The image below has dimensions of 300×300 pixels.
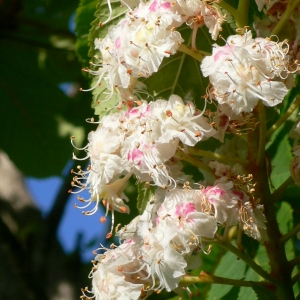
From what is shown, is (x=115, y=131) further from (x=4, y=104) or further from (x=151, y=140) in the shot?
(x=4, y=104)

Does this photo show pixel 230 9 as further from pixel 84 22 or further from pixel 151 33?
pixel 84 22

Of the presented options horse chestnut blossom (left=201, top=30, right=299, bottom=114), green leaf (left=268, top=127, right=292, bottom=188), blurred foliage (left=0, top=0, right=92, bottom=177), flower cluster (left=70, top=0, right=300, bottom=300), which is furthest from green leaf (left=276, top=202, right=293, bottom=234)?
blurred foliage (left=0, top=0, right=92, bottom=177)

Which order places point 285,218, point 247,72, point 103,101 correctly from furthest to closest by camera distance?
point 285,218 < point 103,101 < point 247,72

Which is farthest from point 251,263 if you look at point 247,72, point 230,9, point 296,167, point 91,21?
point 91,21

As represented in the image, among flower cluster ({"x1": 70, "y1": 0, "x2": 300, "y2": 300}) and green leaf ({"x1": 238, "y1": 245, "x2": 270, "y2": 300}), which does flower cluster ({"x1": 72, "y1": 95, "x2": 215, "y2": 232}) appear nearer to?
flower cluster ({"x1": 70, "y1": 0, "x2": 300, "y2": 300})

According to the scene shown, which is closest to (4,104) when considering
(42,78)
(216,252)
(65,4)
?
(42,78)

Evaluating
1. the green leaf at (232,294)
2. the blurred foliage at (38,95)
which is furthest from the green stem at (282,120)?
the blurred foliage at (38,95)

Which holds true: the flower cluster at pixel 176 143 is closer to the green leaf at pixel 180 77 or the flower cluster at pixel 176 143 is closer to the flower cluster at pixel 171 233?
the flower cluster at pixel 171 233
